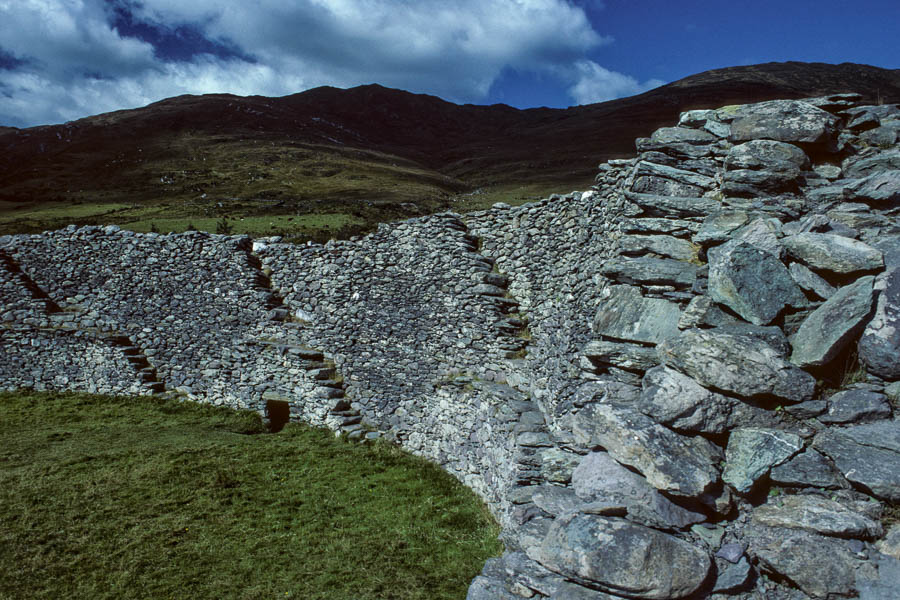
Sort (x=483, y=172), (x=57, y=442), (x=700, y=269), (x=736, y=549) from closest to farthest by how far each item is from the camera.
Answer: (x=736, y=549)
(x=700, y=269)
(x=57, y=442)
(x=483, y=172)

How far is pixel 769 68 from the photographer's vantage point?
15300 cm

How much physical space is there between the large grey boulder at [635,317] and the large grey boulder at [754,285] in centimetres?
70

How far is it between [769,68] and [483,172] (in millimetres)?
105608

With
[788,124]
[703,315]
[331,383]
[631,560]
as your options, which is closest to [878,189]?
[788,124]

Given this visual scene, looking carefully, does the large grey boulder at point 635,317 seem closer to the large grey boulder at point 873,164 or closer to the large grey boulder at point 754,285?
the large grey boulder at point 754,285

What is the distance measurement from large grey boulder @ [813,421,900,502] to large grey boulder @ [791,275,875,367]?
0.68 meters

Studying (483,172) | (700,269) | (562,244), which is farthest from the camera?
(483,172)

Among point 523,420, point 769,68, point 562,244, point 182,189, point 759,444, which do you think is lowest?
point 523,420

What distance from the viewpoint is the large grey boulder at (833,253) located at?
5.16m

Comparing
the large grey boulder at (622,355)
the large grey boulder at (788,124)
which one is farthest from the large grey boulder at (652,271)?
the large grey boulder at (788,124)

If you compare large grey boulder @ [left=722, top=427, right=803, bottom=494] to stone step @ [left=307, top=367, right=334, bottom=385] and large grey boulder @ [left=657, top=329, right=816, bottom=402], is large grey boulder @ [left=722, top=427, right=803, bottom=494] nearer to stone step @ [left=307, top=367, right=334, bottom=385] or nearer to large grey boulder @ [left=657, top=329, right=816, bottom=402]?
large grey boulder @ [left=657, top=329, right=816, bottom=402]

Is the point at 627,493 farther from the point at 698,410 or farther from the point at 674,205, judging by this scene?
the point at 674,205

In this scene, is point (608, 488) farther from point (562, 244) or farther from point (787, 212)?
point (562, 244)

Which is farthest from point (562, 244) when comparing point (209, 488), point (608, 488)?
point (209, 488)
